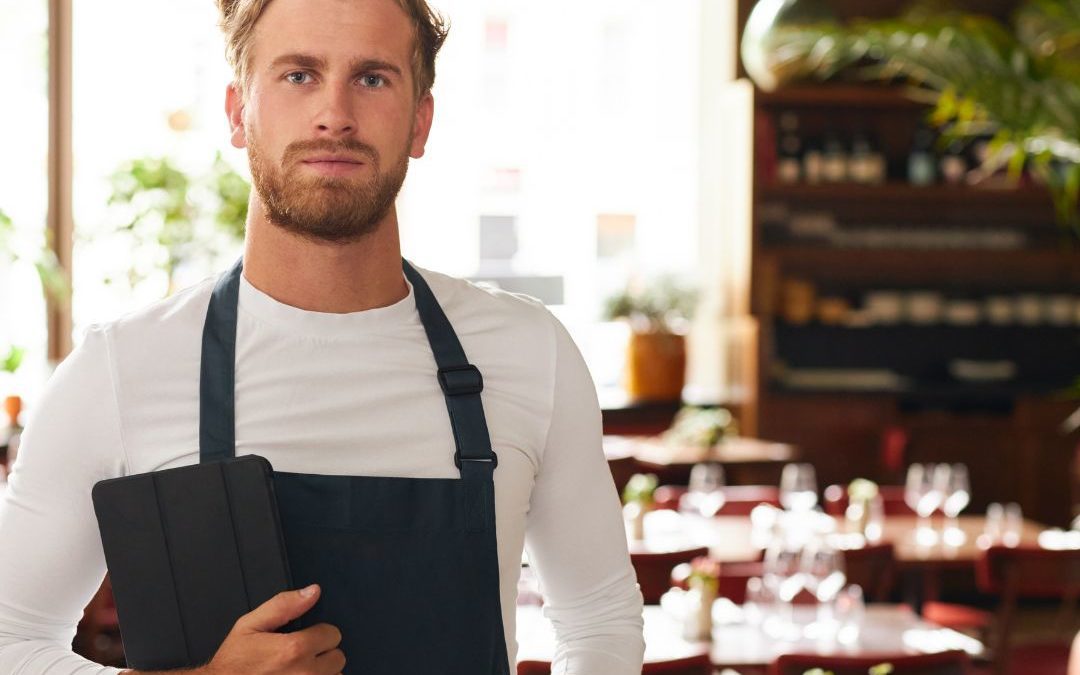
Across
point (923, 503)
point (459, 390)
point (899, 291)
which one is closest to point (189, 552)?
point (459, 390)

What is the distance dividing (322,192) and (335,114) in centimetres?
7

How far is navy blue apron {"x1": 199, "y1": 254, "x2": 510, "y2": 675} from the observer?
1.26 metres

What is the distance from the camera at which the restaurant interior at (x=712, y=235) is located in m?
6.66

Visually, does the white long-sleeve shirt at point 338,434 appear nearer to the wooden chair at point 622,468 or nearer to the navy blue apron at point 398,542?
the navy blue apron at point 398,542

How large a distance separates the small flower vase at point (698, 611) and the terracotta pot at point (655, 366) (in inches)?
159

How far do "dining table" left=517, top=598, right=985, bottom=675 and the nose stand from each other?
6.32 ft

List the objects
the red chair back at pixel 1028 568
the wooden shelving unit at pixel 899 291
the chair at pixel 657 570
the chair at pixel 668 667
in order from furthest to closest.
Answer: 1. the wooden shelving unit at pixel 899 291
2. the red chair back at pixel 1028 568
3. the chair at pixel 657 570
4. the chair at pixel 668 667

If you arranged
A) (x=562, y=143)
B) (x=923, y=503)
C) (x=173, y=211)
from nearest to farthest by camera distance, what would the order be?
(x=923, y=503) < (x=173, y=211) < (x=562, y=143)

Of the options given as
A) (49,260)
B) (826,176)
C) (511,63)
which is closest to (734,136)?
(826,176)

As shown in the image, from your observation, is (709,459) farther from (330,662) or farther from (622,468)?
(330,662)

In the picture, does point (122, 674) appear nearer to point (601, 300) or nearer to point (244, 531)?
point (244, 531)

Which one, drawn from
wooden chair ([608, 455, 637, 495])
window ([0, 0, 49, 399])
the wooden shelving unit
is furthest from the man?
the wooden shelving unit

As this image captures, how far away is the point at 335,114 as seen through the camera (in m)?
1.23

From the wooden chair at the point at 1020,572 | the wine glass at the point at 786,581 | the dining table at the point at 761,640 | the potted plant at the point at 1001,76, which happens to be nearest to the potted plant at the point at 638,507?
the dining table at the point at 761,640
